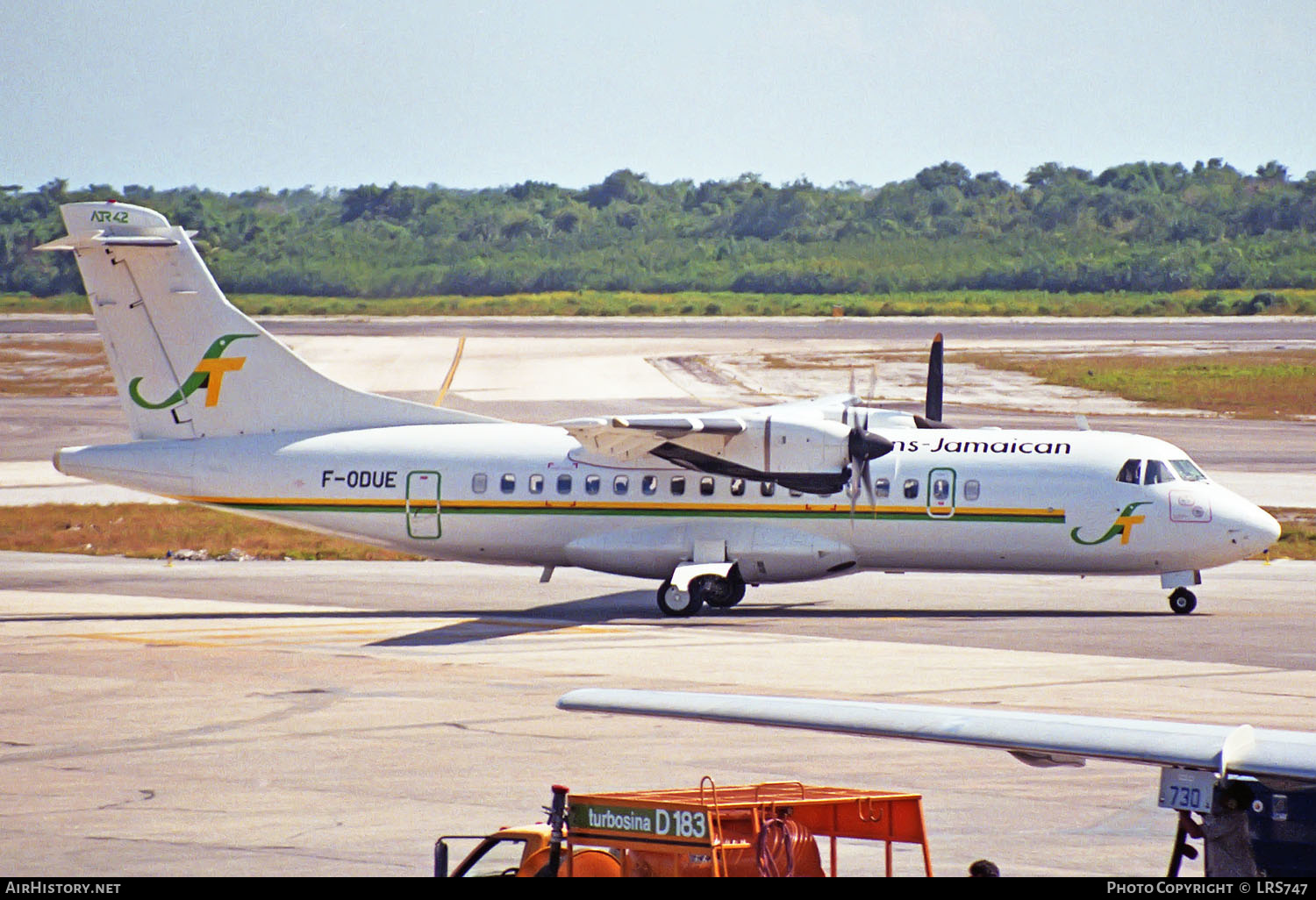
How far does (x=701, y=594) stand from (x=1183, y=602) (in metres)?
8.19

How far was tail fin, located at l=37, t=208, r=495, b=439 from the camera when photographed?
95.8 feet

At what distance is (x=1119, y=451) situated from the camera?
2769cm

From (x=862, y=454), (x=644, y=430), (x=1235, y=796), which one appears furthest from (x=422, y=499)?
(x=1235, y=796)

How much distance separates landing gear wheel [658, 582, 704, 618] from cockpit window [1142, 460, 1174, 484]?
312 inches

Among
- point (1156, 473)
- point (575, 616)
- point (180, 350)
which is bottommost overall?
point (575, 616)

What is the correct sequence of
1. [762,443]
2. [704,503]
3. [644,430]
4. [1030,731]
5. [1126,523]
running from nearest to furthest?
[1030,731] < [644,430] < [1126,523] < [762,443] < [704,503]

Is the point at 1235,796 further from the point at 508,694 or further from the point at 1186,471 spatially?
the point at 1186,471

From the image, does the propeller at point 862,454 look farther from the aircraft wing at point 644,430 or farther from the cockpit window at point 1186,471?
the cockpit window at point 1186,471

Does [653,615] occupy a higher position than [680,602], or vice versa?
[680,602]

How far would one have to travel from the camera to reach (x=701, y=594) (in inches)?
1094

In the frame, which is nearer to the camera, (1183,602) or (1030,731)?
(1030,731)

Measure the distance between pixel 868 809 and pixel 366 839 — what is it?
5152 millimetres

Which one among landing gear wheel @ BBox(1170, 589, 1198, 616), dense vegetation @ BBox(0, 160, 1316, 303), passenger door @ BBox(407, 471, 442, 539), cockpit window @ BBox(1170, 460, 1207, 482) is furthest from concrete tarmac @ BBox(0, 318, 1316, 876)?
dense vegetation @ BBox(0, 160, 1316, 303)

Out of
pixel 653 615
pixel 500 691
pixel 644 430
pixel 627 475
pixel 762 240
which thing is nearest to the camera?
pixel 500 691
